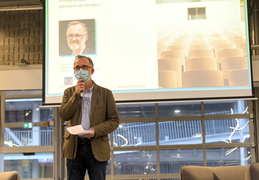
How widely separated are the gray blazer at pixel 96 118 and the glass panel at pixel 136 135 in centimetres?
348

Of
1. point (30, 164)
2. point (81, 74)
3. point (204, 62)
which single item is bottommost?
point (30, 164)

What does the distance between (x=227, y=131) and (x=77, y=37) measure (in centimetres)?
331

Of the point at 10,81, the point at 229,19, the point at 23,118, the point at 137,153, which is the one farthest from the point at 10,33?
the point at 229,19

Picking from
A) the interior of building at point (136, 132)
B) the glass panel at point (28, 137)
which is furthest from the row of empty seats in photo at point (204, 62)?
the glass panel at point (28, 137)

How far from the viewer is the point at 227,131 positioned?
6039 mm

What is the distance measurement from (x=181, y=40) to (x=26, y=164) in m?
3.68

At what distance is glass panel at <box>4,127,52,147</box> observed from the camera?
6078 millimetres

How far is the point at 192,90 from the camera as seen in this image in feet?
12.6

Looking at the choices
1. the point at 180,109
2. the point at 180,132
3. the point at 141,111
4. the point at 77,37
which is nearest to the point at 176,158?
the point at 180,132

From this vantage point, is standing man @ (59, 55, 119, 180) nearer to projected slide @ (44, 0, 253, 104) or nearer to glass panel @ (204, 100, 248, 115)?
projected slide @ (44, 0, 253, 104)

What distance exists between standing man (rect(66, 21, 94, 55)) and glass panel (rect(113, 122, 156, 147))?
231 cm

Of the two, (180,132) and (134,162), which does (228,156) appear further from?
(134,162)

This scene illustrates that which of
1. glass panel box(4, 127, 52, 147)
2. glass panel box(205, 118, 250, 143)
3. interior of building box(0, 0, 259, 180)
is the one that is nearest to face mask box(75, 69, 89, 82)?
interior of building box(0, 0, 259, 180)

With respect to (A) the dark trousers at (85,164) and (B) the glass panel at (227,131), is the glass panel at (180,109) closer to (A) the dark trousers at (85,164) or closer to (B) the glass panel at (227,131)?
(B) the glass panel at (227,131)
